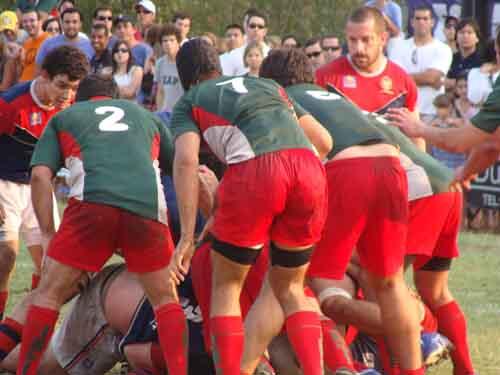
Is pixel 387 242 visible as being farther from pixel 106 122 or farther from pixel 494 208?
pixel 494 208

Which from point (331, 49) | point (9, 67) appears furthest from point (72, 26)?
point (331, 49)

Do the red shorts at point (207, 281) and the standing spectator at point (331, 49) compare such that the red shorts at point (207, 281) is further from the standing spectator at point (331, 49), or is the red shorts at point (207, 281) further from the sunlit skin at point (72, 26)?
the standing spectator at point (331, 49)

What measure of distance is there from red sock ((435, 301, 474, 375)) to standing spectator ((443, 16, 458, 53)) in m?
7.91

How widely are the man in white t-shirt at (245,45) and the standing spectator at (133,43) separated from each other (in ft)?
3.96

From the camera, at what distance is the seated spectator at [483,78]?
40.1ft

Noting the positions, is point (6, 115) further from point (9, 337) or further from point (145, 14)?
point (145, 14)

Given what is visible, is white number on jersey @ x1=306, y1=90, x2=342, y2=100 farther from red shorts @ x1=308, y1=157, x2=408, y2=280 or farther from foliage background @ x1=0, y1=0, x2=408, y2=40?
foliage background @ x1=0, y1=0, x2=408, y2=40

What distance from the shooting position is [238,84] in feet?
18.4

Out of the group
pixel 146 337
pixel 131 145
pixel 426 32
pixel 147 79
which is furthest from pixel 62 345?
pixel 147 79

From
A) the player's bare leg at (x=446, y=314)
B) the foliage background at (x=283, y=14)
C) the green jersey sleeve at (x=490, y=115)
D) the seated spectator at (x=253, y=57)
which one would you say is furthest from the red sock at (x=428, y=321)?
the foliage background at (x=283, y=14)

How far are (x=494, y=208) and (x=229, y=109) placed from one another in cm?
732

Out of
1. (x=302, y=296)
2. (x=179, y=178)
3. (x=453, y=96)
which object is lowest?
(x=453, y=96)

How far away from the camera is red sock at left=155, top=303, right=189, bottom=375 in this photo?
18.7 ft

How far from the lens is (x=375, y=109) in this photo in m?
7.48
